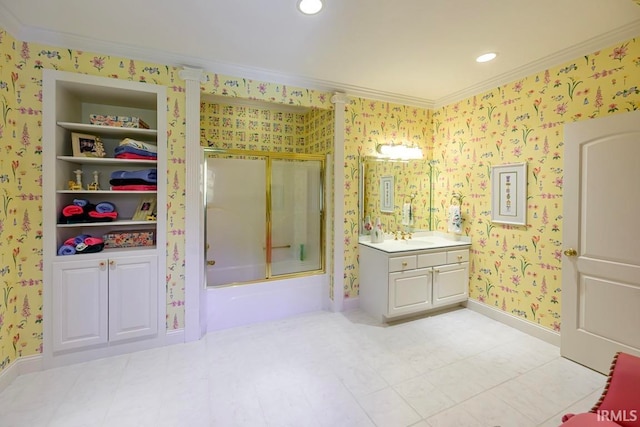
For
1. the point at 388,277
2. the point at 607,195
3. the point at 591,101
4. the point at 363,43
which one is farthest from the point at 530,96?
the point at 388,277

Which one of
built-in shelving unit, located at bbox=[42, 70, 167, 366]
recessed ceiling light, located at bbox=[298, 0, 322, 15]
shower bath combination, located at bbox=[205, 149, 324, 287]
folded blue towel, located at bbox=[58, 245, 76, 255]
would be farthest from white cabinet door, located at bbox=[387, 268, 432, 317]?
folded blue towel, located at bbox=[58, 245, 76, 255]

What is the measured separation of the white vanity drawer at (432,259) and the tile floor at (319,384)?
Result: 68cm

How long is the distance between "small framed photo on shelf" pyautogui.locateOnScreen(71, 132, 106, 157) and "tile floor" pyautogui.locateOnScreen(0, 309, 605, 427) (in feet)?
5.55

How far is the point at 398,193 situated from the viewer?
3484mm

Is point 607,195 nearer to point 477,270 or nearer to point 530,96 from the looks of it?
point 530,96

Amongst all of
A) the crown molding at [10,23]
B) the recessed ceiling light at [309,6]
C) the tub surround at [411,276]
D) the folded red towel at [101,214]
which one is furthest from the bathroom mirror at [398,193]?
the crown molding at [10,23]

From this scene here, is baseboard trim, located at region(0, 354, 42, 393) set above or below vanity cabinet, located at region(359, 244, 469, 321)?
below

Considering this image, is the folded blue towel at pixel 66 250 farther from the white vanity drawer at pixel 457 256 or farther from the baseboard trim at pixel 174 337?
the white vanity drawer at pixel 457 256

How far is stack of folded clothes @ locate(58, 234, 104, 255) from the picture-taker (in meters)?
2.17

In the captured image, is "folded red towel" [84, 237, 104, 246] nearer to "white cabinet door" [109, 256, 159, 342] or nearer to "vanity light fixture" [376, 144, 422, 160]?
"white cabinet door" [109, 256, 159, 342]

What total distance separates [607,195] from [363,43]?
6.99ft

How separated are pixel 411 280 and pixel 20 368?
330 cm

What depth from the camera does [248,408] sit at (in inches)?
68.2

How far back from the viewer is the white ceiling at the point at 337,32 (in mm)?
1765
